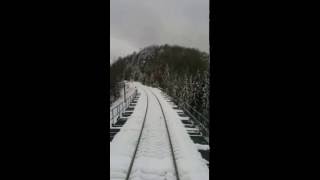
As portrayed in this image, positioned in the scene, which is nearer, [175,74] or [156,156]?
[156,156]

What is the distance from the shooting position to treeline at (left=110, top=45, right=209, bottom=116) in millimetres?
36656

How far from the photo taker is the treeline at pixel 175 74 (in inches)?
1443

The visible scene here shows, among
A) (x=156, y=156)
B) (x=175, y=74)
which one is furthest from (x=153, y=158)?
(x=175, y=74)

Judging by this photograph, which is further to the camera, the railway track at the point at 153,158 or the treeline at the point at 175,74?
the treeline at the point at 175,74

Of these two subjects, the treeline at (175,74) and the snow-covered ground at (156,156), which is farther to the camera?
the treeline at (175,74)

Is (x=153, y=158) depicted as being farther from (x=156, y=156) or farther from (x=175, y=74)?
(x=175, y=74)

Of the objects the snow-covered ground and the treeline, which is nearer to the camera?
the snow-covered ground

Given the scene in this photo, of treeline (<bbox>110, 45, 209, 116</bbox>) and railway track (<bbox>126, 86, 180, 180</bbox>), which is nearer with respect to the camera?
railway track (<bbox>126, 86, 180, 180</bbox>)

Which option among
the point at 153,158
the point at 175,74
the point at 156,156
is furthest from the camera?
the point at 175,74

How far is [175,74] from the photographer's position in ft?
245
